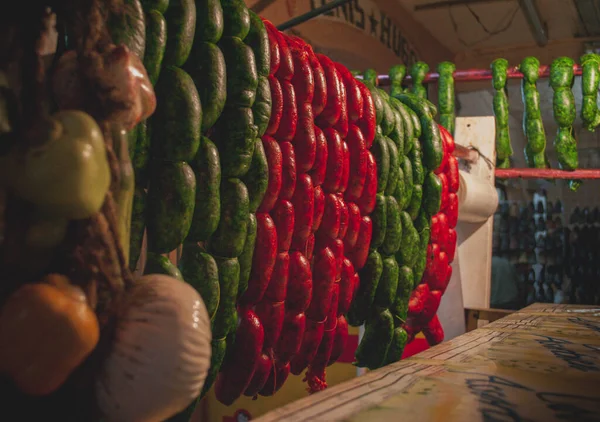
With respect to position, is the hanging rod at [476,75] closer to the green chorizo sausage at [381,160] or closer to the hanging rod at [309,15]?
the hanging rod at [309,15]

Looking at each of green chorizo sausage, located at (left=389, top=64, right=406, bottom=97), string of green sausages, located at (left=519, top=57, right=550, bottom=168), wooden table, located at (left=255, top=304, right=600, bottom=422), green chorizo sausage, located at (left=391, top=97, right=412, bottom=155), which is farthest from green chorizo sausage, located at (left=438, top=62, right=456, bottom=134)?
wooden table, located at (left=255, top=304, right=600, bottom=422)

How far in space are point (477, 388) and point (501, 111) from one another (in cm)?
326

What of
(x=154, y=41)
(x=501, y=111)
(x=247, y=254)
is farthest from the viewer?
(x=501, y=111)

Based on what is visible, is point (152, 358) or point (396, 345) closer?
point (152, 358)

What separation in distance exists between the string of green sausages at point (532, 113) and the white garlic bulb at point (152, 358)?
3.52 m

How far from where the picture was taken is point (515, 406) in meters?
0.86

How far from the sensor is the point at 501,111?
3.93m

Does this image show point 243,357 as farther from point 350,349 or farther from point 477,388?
point 350,349

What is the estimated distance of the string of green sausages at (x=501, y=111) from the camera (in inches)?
150

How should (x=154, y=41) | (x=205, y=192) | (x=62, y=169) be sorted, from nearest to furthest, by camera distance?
Answer: 1. (x=62, y=169)
2. (x=154, y=41)
3. (x=205, y=192)

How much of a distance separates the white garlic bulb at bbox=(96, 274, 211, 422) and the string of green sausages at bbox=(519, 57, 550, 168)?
3.52 meters

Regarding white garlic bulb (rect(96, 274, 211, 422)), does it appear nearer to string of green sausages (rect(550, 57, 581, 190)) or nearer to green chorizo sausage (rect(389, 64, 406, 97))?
green chorizo sausage (rect(389, 64, 406, 97))

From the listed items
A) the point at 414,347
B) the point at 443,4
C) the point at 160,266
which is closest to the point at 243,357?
the point at 160,266

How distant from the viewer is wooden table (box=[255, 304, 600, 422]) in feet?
2.64
